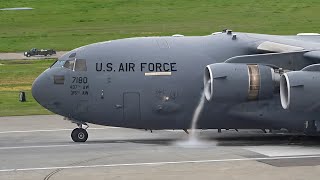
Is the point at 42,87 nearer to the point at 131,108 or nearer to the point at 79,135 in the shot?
the point at 79,135

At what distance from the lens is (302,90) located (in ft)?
73.4

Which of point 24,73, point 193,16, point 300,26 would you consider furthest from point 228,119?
point 193,16

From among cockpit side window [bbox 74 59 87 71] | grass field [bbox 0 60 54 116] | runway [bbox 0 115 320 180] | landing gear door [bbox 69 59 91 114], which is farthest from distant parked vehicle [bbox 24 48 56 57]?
landing gear door [bbox 69 59 91 114]

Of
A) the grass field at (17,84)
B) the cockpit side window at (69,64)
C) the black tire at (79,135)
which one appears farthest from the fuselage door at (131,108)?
the grass field at (17,84)

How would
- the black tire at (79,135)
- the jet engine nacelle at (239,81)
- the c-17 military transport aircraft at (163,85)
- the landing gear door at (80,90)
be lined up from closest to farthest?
1. the jet engine nacelle at (239,81)
2. the c-17 military transport aircraft at (163,85)
3. the landing gear door at (80,90)
4. the black tire at (79,135)

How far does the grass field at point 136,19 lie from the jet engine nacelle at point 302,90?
4320 centimetres

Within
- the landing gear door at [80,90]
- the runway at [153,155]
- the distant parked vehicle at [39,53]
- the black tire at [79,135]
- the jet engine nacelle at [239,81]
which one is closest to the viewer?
the runway at [153,155]

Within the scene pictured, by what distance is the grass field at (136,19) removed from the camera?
225 feet

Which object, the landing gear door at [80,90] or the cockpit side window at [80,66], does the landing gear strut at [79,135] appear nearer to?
the landing gear door at [80,90]

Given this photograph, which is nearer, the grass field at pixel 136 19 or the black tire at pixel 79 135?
the black tire at pixel 79 135

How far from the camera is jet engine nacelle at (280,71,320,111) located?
879 inches

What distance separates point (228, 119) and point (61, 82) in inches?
192

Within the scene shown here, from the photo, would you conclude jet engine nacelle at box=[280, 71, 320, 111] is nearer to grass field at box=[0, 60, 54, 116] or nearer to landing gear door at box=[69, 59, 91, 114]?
landing gear door at box=[69, 59, 91, 114]

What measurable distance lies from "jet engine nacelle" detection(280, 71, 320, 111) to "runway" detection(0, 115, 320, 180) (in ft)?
4.17
